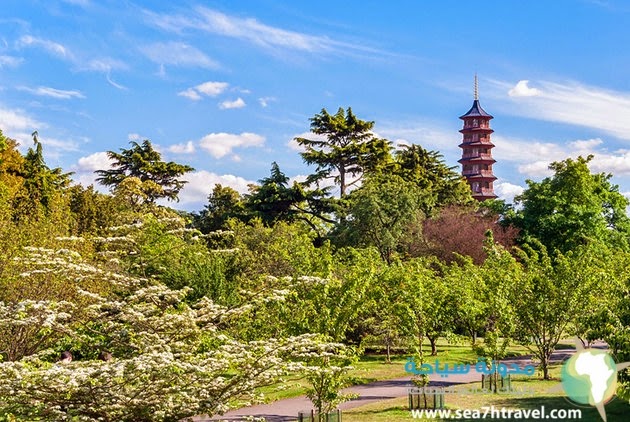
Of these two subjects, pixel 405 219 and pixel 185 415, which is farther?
pixel 405 219

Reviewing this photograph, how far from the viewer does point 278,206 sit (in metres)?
46.2

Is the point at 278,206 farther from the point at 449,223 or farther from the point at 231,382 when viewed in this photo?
the point at 231,382

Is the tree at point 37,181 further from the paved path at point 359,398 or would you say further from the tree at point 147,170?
the paved path at point 359,398

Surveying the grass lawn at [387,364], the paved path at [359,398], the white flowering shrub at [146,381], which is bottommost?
the paved path at [359,398]

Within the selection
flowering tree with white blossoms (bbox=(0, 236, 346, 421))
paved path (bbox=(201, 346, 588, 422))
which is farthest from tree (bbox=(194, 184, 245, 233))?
flowering tree with white blossoms (bbox=(0, 236, 346, 421))

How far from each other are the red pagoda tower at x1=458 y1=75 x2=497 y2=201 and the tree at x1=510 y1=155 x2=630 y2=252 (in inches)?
973

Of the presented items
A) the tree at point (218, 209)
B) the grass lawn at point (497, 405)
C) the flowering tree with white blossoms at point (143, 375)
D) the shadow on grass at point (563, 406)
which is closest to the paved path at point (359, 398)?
the grass lawn at point (497, 405)

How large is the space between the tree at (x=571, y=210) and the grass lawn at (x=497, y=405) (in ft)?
87.8

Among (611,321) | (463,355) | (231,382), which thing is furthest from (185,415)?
(463,355)

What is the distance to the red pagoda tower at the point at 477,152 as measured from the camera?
A: 251ft

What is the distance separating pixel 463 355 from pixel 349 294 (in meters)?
15.6

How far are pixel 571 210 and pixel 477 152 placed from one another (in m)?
33.6

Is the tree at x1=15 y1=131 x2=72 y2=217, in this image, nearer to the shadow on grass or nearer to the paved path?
the paved path

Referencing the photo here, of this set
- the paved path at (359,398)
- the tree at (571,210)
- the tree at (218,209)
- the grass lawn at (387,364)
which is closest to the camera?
the paved path at (359,398)
